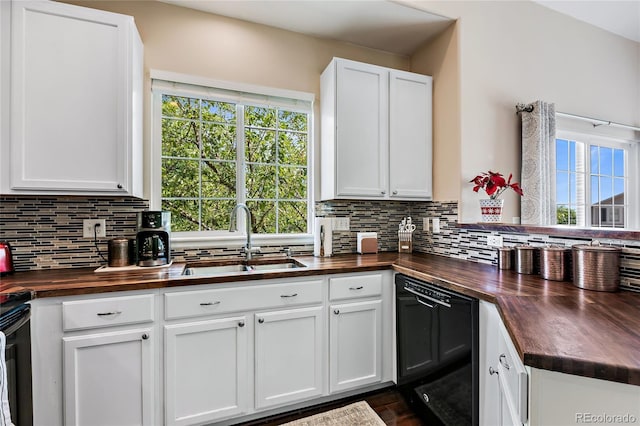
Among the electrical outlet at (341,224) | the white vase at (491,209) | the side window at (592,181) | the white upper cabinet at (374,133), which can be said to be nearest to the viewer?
the white vase at (491,209)

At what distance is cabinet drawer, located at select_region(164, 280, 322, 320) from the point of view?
1608mm

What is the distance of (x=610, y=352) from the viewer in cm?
→ 77

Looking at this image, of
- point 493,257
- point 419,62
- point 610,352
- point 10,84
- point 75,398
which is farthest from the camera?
point 419,62

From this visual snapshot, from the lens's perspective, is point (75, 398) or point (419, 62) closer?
point (75, 398)

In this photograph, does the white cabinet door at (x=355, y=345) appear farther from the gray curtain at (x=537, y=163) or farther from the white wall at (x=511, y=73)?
the gray curtain at (x=537, y=163)

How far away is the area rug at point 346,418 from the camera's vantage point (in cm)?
177

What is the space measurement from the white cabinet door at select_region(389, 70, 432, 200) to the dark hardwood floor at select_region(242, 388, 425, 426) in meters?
1.42

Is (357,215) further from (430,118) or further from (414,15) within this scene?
(414,15)

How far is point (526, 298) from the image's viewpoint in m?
1.26

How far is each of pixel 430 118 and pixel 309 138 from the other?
102cm

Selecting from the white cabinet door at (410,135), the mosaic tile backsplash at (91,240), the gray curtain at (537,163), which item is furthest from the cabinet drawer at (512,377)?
the gray curtain at (537,163)

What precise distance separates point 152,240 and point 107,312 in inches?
21.3

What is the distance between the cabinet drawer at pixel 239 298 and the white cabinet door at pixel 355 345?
21 centimetres

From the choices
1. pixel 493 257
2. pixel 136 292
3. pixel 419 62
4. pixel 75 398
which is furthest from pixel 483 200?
pixel 75 398
